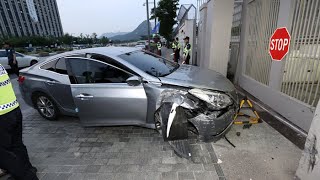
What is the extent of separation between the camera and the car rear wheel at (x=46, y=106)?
171 inches

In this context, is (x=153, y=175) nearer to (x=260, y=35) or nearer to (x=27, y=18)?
(x=260, y=35)

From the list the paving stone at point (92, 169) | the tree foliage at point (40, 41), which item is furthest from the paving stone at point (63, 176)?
the tree foliage at point (40, 41)

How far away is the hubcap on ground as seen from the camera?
173 inches

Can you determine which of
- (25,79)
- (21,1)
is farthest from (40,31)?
(25,79)

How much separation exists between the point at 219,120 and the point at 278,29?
9.17 ft

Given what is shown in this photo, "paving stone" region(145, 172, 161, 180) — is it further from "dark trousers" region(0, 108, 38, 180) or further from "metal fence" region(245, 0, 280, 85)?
"metal fence" region(245, 0, 280, 85)

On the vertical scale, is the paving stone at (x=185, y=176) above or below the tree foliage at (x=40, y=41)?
below

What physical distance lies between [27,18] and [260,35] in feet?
350

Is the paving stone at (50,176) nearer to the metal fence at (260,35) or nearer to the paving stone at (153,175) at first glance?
the paving stone at (153,175)

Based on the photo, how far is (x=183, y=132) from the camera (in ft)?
10.1

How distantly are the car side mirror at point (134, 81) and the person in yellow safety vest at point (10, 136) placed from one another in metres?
1.55

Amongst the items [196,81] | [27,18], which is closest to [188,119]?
[196,81]

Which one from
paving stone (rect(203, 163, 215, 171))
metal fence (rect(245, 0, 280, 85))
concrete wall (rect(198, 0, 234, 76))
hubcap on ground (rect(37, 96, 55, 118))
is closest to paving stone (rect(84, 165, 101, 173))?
paving stone (rect(203, 163, 215, 171))

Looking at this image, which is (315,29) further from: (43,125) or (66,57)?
(43,125)
